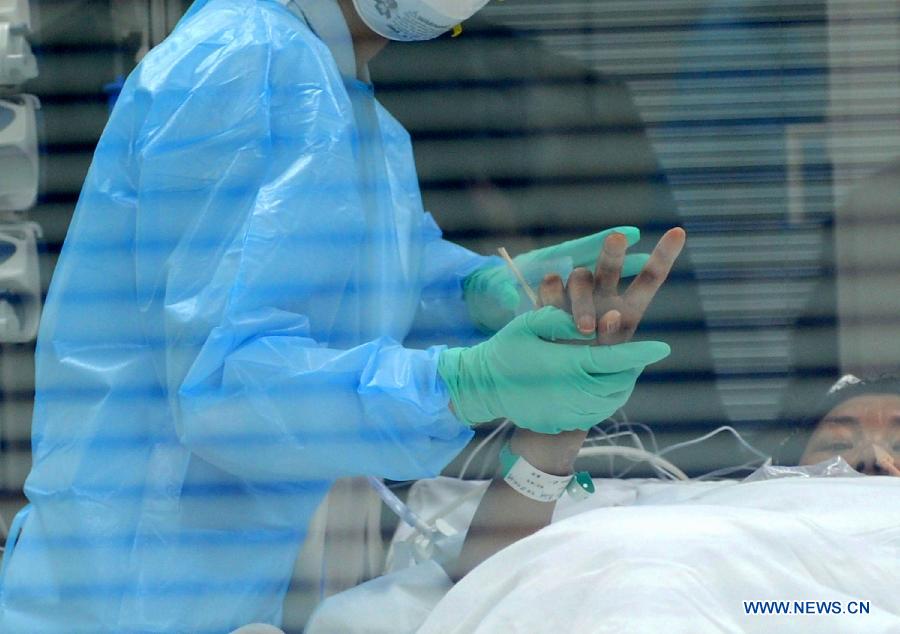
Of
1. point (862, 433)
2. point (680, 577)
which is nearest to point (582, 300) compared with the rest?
point (680, 577)

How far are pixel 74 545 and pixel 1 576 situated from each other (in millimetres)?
140

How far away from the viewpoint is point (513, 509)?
1399 millimetres

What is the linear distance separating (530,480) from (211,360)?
0.45 metres

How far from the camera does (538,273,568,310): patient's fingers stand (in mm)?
1177

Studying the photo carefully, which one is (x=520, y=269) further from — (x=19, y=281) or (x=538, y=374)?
(x=19, y=281)

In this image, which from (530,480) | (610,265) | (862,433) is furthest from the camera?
(862,433)

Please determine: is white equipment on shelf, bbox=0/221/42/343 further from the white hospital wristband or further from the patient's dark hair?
the patient's dark hair

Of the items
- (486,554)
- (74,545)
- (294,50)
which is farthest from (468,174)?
(74,545)

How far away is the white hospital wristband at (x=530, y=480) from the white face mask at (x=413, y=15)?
56 centimetres

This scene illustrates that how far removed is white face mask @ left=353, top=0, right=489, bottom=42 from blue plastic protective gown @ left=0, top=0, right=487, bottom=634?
8cm

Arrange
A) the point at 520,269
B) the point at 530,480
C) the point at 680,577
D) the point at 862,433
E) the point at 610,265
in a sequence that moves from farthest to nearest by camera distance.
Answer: the point at 862,433
the point at 520,269
the point at 530,480
the point at 610,265
the point at 680,577

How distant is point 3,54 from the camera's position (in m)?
1.60
